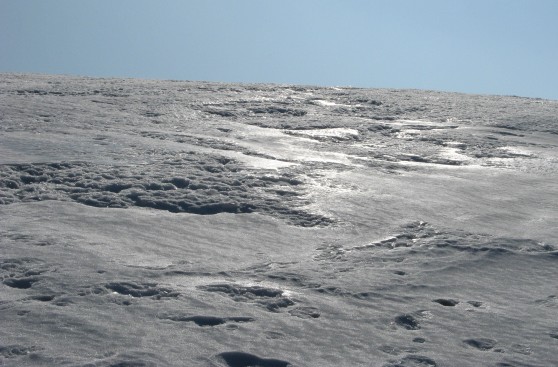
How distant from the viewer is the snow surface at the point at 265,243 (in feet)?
11.1

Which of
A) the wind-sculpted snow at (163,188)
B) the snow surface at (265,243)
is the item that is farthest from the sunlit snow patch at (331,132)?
the wind-sculpted snow at (163,188)

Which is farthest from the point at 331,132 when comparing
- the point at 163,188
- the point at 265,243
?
the point at 265,243

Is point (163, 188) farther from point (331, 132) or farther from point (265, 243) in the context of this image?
point (331, 132)

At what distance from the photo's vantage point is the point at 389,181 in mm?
6336

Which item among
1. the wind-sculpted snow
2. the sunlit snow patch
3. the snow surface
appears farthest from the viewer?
the sunlit snow patch

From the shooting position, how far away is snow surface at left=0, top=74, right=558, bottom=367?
3375 mm

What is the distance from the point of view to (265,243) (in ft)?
15.3

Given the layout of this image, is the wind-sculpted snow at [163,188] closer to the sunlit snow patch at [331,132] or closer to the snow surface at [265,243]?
the snow surface at [265,243]

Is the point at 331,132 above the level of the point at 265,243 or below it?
above

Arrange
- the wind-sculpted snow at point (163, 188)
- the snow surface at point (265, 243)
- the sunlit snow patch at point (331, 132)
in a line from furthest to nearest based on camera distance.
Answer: the sunlit snow patch at point (331, 132)
the wind-sculpted snow at point (163, 188)
the snow surface at point (265, 243)

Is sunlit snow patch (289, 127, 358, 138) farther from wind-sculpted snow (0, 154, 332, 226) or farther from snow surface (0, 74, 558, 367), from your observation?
wind-sculpted snow (0, 154, 332, 226)

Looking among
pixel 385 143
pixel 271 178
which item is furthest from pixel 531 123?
Result: pixel 271 178

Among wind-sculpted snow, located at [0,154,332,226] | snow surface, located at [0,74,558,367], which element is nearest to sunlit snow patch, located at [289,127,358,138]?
snow surface, located at [0,74,558,367]

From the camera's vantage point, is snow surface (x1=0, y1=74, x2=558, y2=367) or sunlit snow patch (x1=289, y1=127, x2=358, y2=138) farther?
sunlit snow patch (x1=289, y1=127, x2=358, y2=138)
